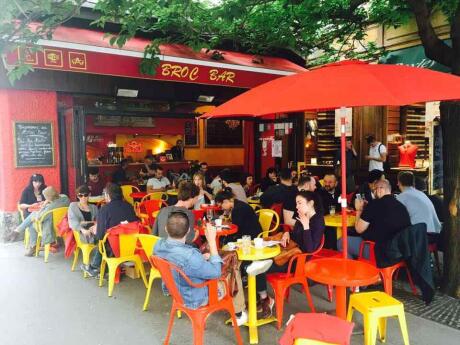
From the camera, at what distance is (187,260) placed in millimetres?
3318

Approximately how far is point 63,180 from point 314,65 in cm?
726

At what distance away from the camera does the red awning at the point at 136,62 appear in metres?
7.00

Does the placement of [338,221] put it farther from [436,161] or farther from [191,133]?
[191,133]

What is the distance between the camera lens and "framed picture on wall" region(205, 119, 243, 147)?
50.1 ft

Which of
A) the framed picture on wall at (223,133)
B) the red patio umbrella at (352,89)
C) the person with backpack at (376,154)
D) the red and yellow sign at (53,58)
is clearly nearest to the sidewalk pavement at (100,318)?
the red patio umbrella at (352,89)

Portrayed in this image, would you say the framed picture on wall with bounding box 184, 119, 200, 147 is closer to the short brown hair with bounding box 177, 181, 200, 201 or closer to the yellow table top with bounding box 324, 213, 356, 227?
the yellow table top with bounding box 324, 213, 356, 227

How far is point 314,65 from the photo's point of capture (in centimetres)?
1142

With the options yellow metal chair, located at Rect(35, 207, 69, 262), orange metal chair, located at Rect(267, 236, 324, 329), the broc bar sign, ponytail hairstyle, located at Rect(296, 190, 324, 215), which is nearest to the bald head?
ponytail hairstyle, located at Rect(296, 190, 324, 215)

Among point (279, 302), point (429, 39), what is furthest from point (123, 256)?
point (429, 39)

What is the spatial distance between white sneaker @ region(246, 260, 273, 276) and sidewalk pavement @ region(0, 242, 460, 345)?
2.13ft

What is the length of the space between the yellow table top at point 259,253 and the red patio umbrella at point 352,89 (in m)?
0.75

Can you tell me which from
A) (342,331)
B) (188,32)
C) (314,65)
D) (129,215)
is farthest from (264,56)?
(342,331)

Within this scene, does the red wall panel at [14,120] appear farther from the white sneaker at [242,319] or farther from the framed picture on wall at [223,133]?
the framed picture on wall at [223,133]

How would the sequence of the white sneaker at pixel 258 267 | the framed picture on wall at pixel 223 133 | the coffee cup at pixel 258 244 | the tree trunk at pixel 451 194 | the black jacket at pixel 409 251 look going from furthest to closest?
the framed picture on wall at pixel 223 133 → the tree trunk at pixel 451 194 → the black jacket at pixel 409 251 → the coffee cup at pixel 258 244 → the white sneaker at pixel 258 267
